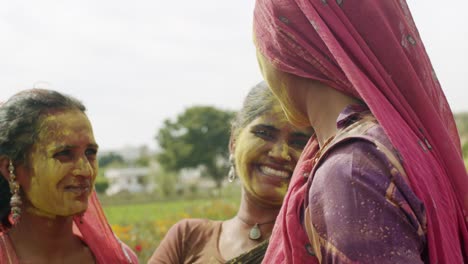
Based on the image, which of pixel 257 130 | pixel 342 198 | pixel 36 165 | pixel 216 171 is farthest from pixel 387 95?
pixel 216 171

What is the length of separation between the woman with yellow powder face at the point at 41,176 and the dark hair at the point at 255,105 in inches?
36.7

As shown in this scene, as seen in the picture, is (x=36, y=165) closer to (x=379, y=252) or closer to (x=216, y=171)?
(x=379, y=252)

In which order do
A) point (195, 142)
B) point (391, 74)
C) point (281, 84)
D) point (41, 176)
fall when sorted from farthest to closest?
point (195, 142) → point (41, 176) → point (281, 84) → point (391, 74)

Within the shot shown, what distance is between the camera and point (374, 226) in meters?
1.55

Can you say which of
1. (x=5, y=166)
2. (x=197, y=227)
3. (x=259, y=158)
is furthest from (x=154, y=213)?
(x=5, y=166)

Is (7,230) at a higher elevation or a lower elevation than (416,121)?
lower

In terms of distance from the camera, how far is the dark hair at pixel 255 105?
353 centimetres

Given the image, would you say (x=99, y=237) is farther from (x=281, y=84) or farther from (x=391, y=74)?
(x=391, y=74)

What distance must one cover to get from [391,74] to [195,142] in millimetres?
63006

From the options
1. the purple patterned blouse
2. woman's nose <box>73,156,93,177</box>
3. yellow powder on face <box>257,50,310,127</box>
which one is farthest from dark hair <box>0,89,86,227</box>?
the purple patterned blouse

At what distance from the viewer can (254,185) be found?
346 centimetres

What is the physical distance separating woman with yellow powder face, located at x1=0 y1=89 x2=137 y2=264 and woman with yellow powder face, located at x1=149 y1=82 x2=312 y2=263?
60 cm

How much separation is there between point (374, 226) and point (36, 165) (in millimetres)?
2125

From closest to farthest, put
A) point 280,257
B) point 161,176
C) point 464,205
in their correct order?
point 464,205 → point 280,257 → point 161,176
